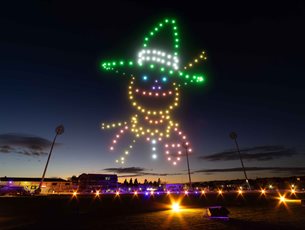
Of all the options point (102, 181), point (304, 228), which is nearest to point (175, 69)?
point (304, 228)

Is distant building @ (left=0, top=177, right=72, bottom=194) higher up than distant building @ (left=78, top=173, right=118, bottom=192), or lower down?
lower down

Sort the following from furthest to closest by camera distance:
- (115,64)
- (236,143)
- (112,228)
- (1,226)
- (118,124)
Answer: (236,143), (118,124), (115,64), (1,226), (112,228)

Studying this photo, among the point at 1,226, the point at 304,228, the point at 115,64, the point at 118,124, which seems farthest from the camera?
the point at 118,124

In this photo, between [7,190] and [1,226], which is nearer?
[1,226]

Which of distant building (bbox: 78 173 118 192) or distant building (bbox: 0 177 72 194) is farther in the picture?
distant building (bbox: 78 173 118 192)

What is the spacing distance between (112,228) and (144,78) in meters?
7.05

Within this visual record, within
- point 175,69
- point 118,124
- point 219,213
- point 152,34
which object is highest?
point 152,34

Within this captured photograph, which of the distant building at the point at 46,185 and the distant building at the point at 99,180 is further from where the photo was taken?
the distant building at the point at 99,180

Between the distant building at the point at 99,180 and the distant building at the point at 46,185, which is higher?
the distant building at the point at 99,180

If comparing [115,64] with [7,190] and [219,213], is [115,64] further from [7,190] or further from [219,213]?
[7,190]

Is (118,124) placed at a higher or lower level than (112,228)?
higher

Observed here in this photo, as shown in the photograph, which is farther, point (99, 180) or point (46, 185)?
point (99, 180)

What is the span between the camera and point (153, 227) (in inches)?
370

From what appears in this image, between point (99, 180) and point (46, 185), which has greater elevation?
point (99, 180)
